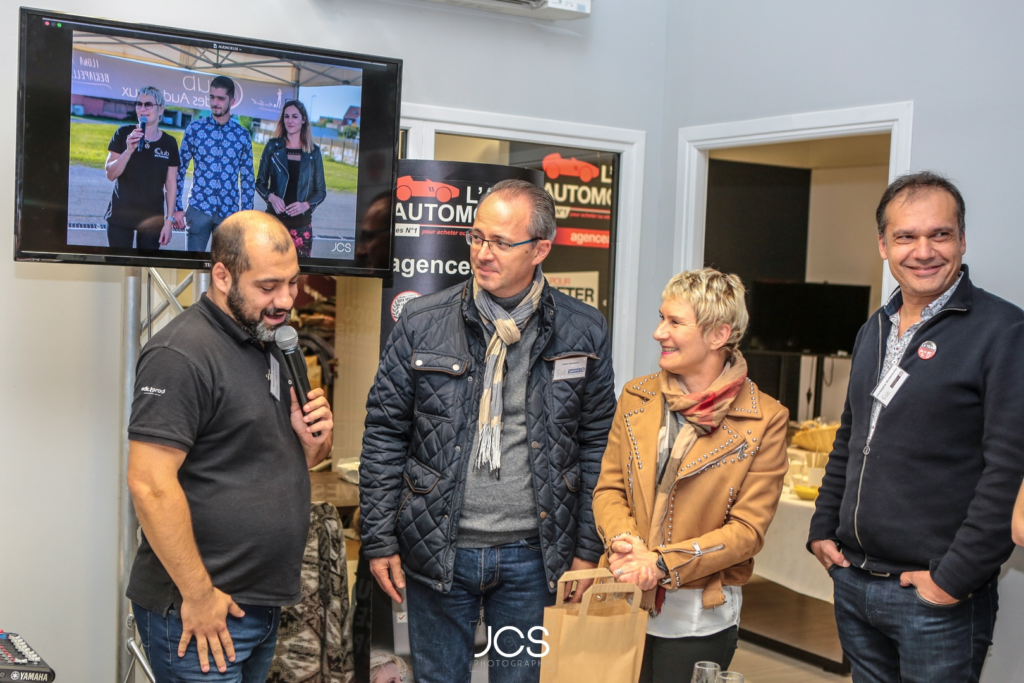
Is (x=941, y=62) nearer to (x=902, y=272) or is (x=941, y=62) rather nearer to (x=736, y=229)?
(x=902, y=272)

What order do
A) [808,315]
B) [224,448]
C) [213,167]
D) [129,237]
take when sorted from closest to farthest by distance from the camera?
[224,448] < [129,237] < [213,167] < [808,315]

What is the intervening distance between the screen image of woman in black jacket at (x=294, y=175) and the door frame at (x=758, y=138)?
6.11 ft

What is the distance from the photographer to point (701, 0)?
419 centimetres

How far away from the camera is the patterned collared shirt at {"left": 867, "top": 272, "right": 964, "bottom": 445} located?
2.24m

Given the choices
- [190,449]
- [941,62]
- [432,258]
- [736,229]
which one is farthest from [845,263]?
[190,449]

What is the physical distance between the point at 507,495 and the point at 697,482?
57 centimetres

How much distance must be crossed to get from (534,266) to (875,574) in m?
1.20

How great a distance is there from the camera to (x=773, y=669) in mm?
4633

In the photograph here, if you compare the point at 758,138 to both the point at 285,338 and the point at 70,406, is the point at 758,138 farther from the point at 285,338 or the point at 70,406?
the point at 70,406

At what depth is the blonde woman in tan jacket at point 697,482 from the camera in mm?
2139

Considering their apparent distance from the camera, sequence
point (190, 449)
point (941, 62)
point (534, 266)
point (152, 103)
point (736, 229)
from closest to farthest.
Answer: point (190, 449) → point (534, 266) → point (152, 103) → point (941, 62) → point (736, 229)

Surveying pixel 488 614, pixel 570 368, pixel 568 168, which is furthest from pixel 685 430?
pixel 568 168

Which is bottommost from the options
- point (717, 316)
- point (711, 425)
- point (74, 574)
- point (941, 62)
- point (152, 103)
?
point (74, 574)

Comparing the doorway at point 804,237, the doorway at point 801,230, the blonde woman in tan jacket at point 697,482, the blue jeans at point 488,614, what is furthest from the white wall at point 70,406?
the doorway at point 801,230
